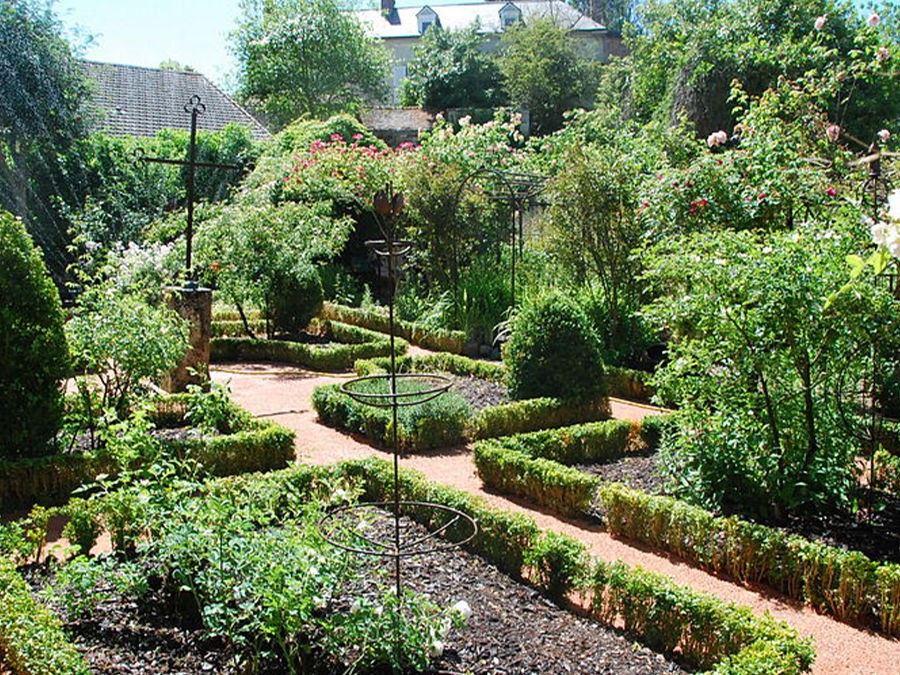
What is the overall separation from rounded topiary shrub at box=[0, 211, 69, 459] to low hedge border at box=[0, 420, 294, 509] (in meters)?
0.29

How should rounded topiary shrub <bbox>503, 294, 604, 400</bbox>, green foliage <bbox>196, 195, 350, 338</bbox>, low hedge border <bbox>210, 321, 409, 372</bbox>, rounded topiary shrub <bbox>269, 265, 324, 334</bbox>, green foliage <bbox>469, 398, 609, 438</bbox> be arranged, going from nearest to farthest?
green foliage <bbox>469, 398, 609, 438</bbox> < rounded topiary shrub <bbox>503, 294, 604, 400</bbox> < low hedge border <bbox>210, 321, 409, 372</bbox> < green foliage <bbox>196, 195, 350, 338</bbox> < rounded topiary shrub <bbox>269, 265, 324, 334</bbox>

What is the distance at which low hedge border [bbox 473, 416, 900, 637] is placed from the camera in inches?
186

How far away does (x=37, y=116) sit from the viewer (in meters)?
17.5

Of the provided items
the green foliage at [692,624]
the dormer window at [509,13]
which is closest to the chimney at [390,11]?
the dormer window at [509,13]

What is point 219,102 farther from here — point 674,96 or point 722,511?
point 722,511

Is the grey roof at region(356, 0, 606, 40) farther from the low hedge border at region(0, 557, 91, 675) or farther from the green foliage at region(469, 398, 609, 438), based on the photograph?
the low hedge border at region(0, 557, 91, 675)

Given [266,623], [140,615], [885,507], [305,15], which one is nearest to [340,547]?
[266,623]

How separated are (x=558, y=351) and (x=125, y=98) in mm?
19509

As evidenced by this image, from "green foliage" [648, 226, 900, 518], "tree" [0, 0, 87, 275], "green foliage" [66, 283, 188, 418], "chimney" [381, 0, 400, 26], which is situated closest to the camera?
"green foliage" [648, 226, 900, 518]

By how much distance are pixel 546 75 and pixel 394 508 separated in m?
35.4

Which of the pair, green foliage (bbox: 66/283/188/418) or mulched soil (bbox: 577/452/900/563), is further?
green foliage (bbox: 66/283/188/418)

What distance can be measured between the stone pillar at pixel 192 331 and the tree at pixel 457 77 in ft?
98.6

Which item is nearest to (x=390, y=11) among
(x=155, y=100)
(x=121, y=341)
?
(x=155, y=100)

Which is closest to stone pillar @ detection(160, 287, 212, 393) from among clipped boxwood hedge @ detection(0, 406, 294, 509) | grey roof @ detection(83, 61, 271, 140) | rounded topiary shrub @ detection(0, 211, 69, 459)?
clipped boxwood hedge @ detection(0, 406, 294, 509)
